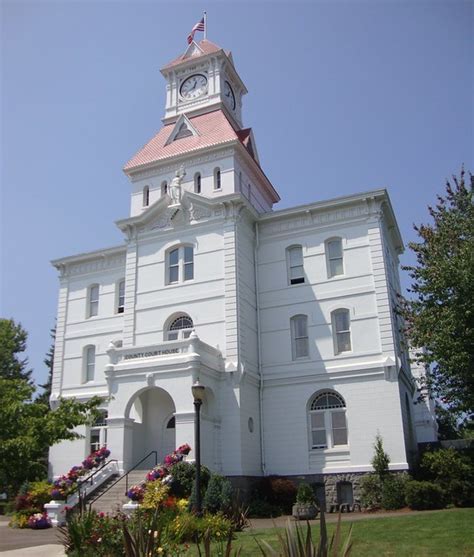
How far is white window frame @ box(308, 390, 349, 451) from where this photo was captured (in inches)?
997

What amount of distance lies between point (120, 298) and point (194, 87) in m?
13.7

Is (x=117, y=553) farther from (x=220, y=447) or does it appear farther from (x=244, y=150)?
(x=244, y=150)

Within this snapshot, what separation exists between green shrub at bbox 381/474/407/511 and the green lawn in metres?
4.24

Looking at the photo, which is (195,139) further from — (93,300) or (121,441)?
(121,441)

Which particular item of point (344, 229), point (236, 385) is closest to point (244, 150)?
point (344, 229)

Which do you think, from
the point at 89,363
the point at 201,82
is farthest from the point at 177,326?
the point at 201,82

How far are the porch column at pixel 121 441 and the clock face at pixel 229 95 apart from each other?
20.2 metres

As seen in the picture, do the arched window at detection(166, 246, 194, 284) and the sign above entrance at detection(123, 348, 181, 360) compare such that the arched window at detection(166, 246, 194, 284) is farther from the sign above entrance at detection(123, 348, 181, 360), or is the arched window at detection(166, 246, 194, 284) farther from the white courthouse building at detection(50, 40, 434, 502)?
the sign above entrance at detection(123, 348, 181, 360)

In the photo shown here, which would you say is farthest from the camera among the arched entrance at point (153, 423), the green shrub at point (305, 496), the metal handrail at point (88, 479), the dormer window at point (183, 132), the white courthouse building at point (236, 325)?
the dormer window at point (183, 132)

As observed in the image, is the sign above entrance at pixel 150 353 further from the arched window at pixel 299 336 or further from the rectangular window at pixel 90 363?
the rectangular window at pixel 90 363

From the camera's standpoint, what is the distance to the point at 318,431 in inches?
1016

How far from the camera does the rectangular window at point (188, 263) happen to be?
28.8m

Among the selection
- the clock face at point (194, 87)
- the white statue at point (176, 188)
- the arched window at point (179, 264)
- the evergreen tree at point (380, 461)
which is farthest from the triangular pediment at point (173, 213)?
the evergreen tree at point (380, 461)

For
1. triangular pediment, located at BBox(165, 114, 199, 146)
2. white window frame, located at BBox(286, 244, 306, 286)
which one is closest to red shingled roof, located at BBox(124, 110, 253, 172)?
triangular pediment, located at BBox(165, 114, 199, 146)
